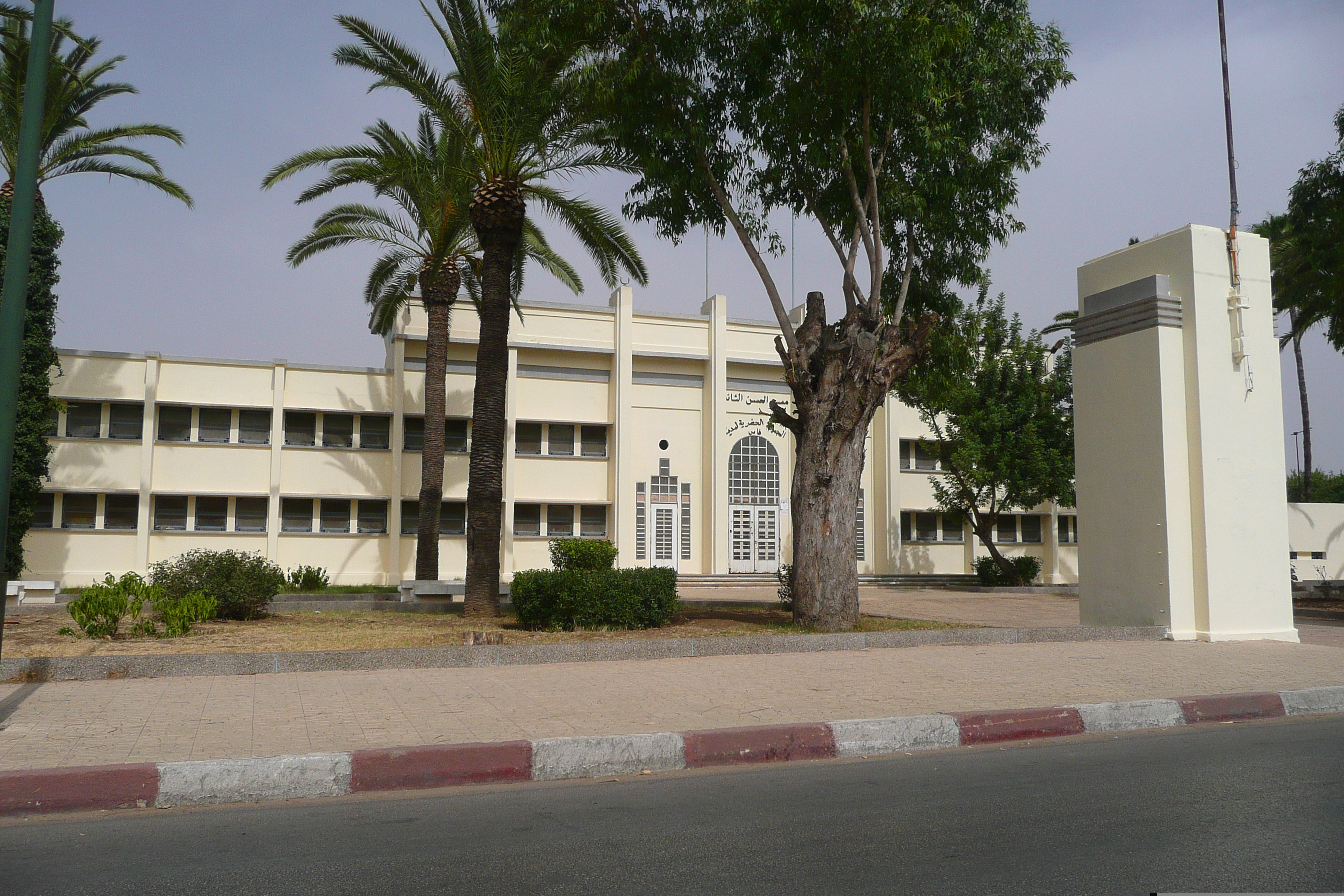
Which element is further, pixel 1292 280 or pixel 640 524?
pixel 640 524

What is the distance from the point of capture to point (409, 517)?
106 ft

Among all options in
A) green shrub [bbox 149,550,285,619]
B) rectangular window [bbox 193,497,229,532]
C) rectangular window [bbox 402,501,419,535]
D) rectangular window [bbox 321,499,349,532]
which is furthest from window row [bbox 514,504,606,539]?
green shrub [bbox 149,550,285,619]

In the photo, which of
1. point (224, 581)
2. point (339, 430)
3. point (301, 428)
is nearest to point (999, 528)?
point (339, 430)

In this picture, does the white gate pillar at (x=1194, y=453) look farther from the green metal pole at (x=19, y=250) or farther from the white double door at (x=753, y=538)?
the white double door at (x=753, y=538)

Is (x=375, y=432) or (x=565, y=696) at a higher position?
(x=375, y=432)

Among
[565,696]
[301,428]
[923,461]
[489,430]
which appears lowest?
[565,696]

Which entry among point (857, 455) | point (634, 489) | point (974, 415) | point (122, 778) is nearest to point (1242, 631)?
point (857, 455)

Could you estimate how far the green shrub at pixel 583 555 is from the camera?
25859 millimetres

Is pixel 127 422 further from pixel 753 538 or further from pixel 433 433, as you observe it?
pixel 753 538

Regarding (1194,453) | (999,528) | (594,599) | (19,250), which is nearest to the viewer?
(19,250)

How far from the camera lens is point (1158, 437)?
13.4m

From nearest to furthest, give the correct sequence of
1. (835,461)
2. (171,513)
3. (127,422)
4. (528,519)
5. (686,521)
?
→ 1. (835,461)
2. (127,422)
3. (171,513)
4. (528,519)
5. (686,521)

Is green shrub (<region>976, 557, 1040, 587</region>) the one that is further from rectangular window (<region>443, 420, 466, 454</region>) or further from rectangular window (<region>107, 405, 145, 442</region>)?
rectangular window (<region>107, 405, 145, 442</region>)

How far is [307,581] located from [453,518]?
7.04 meters
